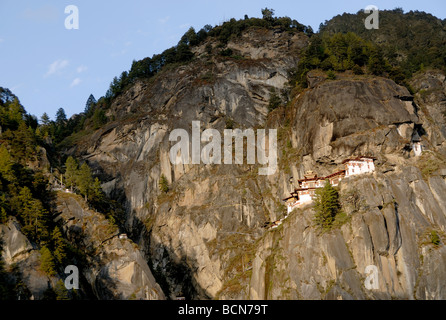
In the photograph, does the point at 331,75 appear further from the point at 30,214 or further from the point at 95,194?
the point at 30,214

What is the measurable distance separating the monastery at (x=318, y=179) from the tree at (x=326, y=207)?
12.8 ft

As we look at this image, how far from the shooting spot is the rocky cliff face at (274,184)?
6556 centimetres

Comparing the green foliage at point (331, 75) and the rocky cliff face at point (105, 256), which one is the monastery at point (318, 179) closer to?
the green foliage at point (331, 75)

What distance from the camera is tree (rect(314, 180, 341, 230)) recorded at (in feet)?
225

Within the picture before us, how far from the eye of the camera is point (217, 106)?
104 meters

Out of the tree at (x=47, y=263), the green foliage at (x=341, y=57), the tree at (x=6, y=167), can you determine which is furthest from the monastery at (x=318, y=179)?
the tree at (x=6, y=167)

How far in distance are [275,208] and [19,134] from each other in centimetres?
4165

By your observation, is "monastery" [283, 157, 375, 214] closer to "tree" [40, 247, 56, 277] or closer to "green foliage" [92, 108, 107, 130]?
"tree" [40, 247, 56, 277]

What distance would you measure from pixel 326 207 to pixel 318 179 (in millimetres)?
9251
